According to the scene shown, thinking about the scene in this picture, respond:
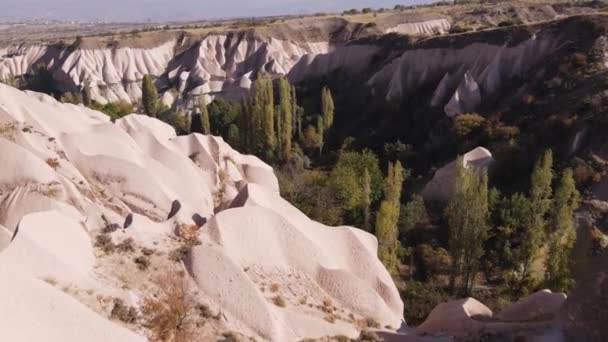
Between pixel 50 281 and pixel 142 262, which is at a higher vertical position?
pixel 50 281

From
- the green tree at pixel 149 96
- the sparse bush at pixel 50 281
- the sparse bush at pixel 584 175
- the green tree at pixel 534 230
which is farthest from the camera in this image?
the green tree at pixel 149 96

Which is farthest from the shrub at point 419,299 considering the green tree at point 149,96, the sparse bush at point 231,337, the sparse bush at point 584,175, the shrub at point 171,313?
the green tree at point 149,96

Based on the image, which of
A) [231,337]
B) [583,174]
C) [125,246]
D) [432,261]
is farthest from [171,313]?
[583,174]

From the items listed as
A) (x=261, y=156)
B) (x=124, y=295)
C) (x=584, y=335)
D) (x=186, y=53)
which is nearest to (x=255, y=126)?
(x=261, y=156)

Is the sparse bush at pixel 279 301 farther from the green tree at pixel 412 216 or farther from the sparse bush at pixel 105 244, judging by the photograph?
the green tree at pixel 412 216

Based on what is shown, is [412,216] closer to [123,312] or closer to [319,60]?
[123,312]

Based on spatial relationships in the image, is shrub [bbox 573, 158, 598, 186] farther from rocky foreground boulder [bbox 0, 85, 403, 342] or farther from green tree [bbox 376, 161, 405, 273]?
rocky foreground boulder [bbox 0, 85, 403, 342]
